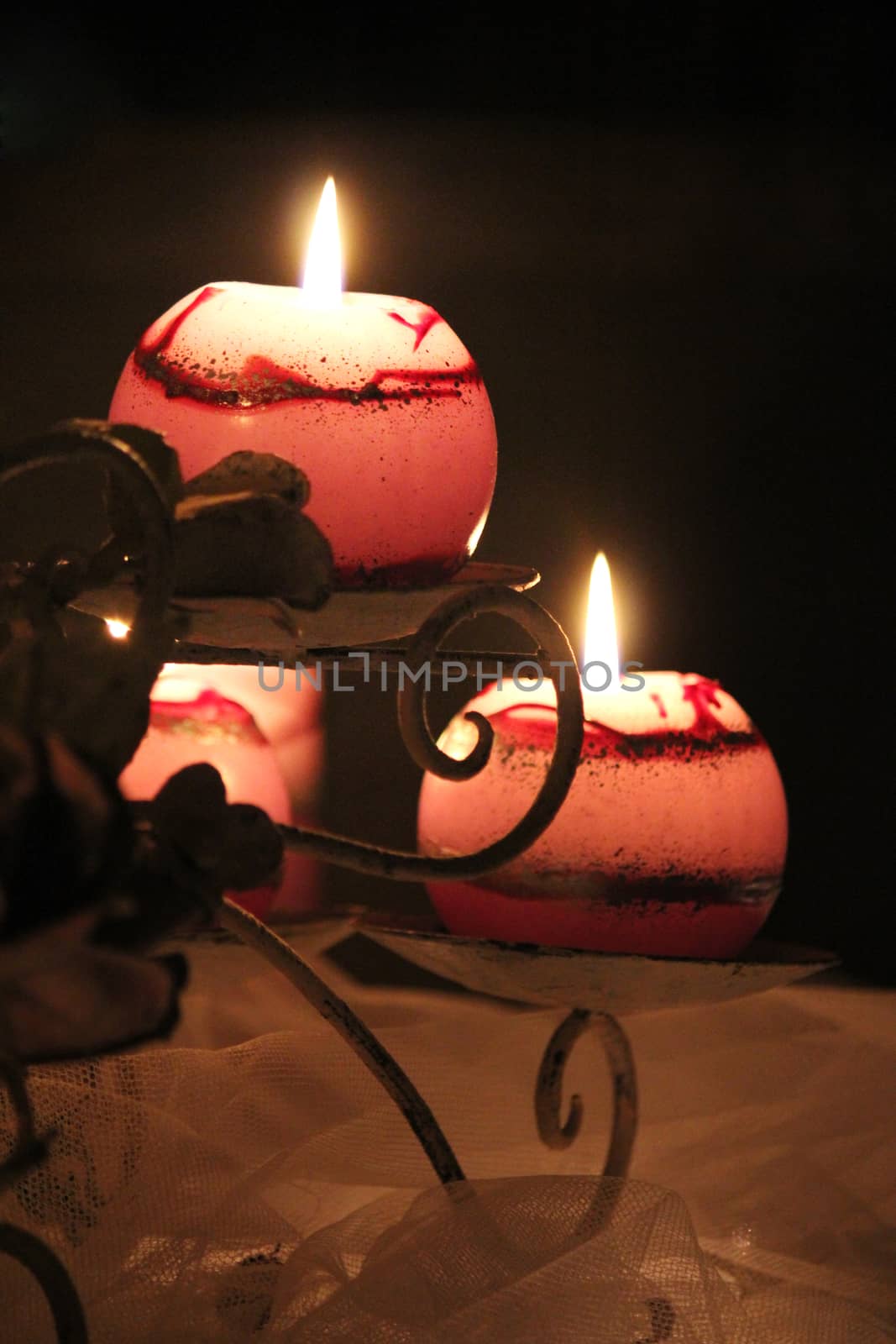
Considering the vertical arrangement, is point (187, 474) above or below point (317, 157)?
below

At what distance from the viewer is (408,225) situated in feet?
3.51

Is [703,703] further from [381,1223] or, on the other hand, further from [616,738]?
[381,1223]

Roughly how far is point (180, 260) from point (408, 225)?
169 millimetres

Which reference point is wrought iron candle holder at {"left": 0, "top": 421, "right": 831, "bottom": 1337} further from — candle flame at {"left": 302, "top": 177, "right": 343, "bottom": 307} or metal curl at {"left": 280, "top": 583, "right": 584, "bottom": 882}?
candle flame at {"left": 302, "top": 177, "right": 343, "bottom": 307}

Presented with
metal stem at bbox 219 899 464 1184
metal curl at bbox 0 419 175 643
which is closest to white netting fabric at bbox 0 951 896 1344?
metal stem at bbox 219 899 464 1184

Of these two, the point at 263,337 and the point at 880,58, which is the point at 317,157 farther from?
the point at 263,337

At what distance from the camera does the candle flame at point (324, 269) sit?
1.61 ft

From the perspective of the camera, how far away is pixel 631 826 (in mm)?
524

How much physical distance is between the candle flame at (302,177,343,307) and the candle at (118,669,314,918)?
0.54ft

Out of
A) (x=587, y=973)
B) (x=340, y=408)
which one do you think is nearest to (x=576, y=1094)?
(x=587, y=973)

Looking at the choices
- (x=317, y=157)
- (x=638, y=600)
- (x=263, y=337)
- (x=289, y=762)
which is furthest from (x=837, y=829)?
(x=263, y=337)

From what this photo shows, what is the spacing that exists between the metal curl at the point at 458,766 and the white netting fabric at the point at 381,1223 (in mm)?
112

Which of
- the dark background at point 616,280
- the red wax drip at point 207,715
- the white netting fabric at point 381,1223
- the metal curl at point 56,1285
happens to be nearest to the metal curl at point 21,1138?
the metal curl at point 56,1285

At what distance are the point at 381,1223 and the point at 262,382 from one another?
0.91 feet
